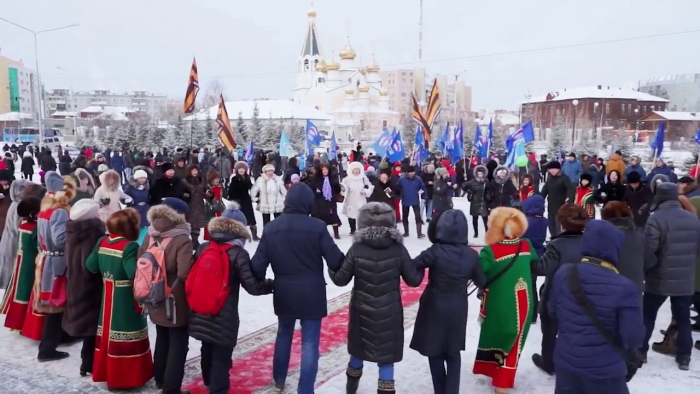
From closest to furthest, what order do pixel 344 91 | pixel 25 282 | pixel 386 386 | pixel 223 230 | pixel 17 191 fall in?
1. pixel 223 230
2. pixel 386 386
3. pixel 25 282
4. pixel 17 191
5. pixel 344 91

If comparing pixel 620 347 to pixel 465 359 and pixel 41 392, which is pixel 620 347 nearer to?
pixel 465 359

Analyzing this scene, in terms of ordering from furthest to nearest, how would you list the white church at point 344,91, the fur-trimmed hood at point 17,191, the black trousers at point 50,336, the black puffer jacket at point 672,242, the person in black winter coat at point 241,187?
1. the white church at point 344,91
2. the person in black winter coat at point 241,187
3. the fur-trimmed hood at point 17,191
4. the black trousers at point 50,336
5. the black puffer jacket at point 672,242

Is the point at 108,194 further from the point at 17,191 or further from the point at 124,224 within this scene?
the point at 124,224

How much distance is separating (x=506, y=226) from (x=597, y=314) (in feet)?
4.16

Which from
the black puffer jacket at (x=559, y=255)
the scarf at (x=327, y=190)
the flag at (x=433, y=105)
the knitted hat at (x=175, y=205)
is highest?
the flag at (x=433, y=105)

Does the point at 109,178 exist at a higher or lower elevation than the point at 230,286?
higher

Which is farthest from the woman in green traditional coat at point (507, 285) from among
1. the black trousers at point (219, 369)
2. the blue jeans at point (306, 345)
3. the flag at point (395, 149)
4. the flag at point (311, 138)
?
the flag at point (311, 138)

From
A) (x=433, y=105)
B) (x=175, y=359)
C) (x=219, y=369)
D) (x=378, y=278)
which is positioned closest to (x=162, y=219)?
(x=175, y=359)

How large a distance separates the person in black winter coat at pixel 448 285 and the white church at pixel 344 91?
7093 centimetres

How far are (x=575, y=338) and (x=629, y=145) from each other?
39572mm

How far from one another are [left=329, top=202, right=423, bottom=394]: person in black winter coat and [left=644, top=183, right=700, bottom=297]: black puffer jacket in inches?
98.0

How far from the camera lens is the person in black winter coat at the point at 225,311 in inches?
171

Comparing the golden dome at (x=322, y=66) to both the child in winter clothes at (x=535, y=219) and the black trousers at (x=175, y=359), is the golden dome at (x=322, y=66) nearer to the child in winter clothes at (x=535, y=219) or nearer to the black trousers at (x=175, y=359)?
the child in winter clothes at (x=535, y=219)

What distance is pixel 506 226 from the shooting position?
446 centimetres
